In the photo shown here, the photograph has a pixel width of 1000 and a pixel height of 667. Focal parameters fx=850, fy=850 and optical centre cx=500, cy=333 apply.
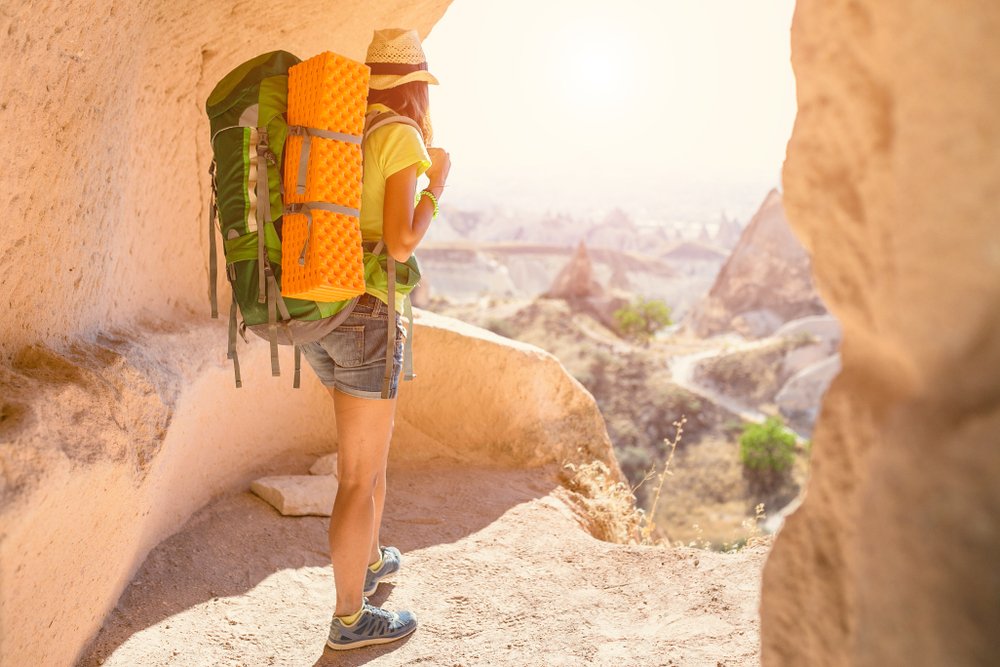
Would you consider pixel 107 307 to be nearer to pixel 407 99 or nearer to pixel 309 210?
pixel 309 210

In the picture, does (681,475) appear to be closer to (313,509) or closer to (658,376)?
(658,376)

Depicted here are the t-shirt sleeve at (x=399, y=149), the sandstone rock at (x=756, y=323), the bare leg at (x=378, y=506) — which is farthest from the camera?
the sandstone rock at (x=756, y=323)

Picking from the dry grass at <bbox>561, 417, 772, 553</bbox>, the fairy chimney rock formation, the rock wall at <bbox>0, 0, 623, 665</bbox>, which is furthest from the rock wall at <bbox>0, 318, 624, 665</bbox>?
the fairy chimney rock formation

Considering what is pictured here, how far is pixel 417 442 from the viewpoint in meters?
4.11

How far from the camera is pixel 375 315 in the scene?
2.09m

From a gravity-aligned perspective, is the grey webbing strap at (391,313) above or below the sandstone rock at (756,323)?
above

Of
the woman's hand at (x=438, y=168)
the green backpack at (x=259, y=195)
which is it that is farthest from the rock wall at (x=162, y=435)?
the woman's hand at (x=438, y=168)

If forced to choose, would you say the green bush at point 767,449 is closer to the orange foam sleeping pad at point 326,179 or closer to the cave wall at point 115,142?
the cave wall at point 115,142

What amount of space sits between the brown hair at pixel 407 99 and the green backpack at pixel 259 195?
0.18ft

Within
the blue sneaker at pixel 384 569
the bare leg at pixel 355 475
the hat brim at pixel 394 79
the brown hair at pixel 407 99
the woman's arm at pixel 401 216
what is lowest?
the blue sneaker at pixel 384 569

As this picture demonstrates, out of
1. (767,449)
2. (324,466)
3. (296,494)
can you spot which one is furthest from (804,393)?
(296,494)

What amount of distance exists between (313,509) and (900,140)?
276 centimetres

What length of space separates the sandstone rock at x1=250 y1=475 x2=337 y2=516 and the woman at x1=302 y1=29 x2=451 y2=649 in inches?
40.2

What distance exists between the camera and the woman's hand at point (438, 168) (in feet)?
7.09
